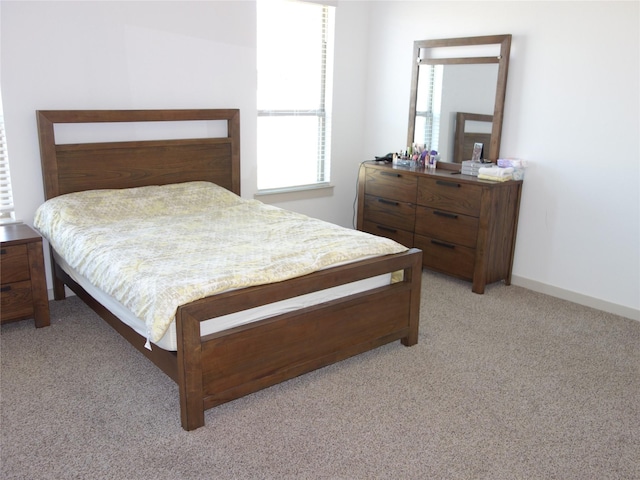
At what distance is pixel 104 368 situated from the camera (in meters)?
2.78

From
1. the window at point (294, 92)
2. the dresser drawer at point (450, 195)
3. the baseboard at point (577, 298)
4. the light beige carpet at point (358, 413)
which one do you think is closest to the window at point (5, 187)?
the light beige carpet at point (358, 413)

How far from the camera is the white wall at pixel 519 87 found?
3371mm

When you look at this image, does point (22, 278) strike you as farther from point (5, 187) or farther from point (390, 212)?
point (390, 212)

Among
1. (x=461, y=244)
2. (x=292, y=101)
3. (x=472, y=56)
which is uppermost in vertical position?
(x=472, y=56)

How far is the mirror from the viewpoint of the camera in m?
4.02

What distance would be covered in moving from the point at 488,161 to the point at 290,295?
2.29m

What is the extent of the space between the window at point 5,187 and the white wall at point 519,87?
0.16 feet

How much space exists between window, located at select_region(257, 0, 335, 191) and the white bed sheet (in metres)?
1.99

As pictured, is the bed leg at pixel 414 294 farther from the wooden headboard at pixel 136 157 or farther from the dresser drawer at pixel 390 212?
the wooden headboard at pixel 136 157

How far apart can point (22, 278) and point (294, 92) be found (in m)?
2.53

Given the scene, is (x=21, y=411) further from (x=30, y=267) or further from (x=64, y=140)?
(x=64, y=140)

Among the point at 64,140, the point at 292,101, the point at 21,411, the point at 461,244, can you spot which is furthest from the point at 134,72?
the point at 461,244

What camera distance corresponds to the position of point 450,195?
13.2 feet

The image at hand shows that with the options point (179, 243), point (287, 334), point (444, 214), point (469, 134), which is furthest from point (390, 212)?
point (287, 334)
